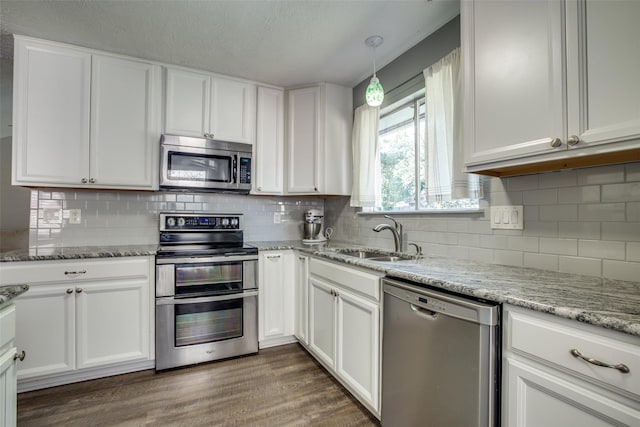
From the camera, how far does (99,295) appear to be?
2.08 m

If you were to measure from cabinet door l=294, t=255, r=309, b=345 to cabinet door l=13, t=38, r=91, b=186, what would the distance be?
1.79 meters

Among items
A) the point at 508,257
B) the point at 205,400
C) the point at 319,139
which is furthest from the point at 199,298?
the point at 508,257

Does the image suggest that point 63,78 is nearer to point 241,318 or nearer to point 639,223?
point 241,318

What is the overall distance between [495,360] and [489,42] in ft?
4.41

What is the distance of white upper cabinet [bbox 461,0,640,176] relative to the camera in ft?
3.24

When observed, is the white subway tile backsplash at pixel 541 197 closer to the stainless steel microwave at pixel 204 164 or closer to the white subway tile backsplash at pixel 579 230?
the white subway tile backsplash at pixel 579 230

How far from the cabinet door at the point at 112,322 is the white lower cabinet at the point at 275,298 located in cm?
86

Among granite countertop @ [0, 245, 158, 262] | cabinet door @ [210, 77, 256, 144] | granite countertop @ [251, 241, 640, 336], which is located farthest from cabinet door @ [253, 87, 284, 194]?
granite countertop @ [251, 241, 640, 336]

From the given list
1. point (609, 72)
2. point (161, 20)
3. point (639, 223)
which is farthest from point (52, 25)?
point (639, 223)

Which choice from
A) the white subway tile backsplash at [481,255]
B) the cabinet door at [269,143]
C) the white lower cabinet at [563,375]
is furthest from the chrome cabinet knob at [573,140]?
the cabinet door at [269,143]

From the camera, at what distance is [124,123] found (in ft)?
7.81

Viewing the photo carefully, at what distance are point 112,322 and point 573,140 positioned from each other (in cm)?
278

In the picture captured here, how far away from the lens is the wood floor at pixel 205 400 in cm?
170

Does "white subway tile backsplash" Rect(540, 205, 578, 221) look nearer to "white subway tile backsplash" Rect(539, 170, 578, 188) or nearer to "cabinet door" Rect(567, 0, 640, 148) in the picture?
"white subway tile backsplash" Rect(539, 170, 578, 188)
